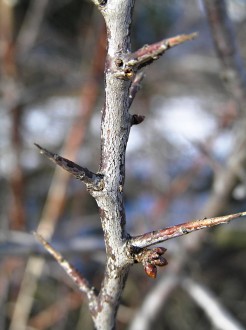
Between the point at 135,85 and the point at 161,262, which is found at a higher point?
the point at 135,85

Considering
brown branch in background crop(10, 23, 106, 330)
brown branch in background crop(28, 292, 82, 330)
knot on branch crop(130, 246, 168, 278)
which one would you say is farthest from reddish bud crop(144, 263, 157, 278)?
brown branch in background crop(28, 292, 82, 330)

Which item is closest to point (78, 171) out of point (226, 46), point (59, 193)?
point (226, 46)

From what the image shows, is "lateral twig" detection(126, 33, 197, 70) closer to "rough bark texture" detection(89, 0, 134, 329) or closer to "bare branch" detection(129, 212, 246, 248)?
"rough bark texture" detection(89, 0, 134, 329)

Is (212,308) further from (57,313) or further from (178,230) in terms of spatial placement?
(57,313)

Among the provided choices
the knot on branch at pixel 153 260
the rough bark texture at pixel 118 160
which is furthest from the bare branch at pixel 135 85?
the knot on branch at pixel 153 260

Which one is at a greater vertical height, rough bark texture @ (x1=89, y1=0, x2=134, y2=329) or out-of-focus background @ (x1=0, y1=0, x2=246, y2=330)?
out-of-focus background @ (x1=0, y1=0, x2=246, y2=330)
